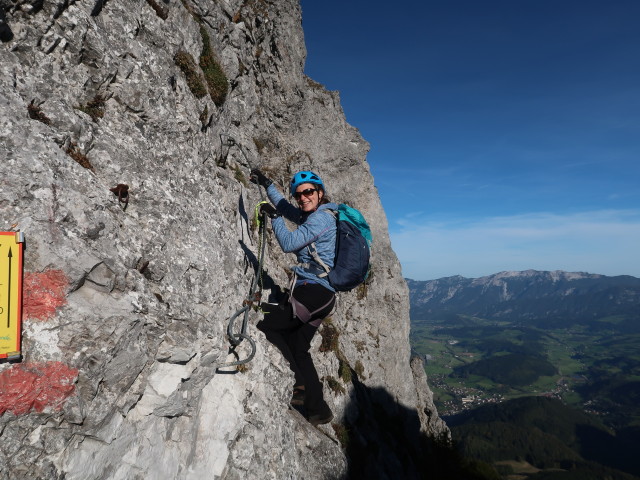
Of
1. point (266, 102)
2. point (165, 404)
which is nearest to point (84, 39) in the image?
point (165, 404)

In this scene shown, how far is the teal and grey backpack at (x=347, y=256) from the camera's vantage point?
8.88m

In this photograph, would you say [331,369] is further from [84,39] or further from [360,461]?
[84,39]

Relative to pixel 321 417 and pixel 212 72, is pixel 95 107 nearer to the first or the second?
pixel 212 72

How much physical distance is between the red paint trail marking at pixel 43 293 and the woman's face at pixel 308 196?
17.6 feet

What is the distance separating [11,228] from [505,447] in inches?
8373

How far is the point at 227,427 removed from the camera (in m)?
8.09

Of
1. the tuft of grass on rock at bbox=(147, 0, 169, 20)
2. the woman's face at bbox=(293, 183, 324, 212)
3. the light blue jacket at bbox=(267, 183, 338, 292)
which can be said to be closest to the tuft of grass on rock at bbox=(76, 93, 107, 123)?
the tuft of grass on rock at bbox=(147, 0, 169, 20)

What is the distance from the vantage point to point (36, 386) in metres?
5.15

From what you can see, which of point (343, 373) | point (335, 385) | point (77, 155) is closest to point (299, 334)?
point (77, 155)

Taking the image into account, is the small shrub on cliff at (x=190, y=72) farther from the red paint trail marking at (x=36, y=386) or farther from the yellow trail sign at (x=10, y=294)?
the red paint trail marking at (x=36, y=386)

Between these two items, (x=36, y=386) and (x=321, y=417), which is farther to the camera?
(x=321, y=417)

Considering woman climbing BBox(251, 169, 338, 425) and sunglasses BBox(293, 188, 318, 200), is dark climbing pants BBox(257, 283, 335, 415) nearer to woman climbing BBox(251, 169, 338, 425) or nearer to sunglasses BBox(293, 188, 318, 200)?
woman climbing BBox(251, 169, 338, 425)

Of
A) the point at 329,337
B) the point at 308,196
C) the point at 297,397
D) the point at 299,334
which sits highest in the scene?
the point at 308,196

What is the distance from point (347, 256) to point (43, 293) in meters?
6.03
